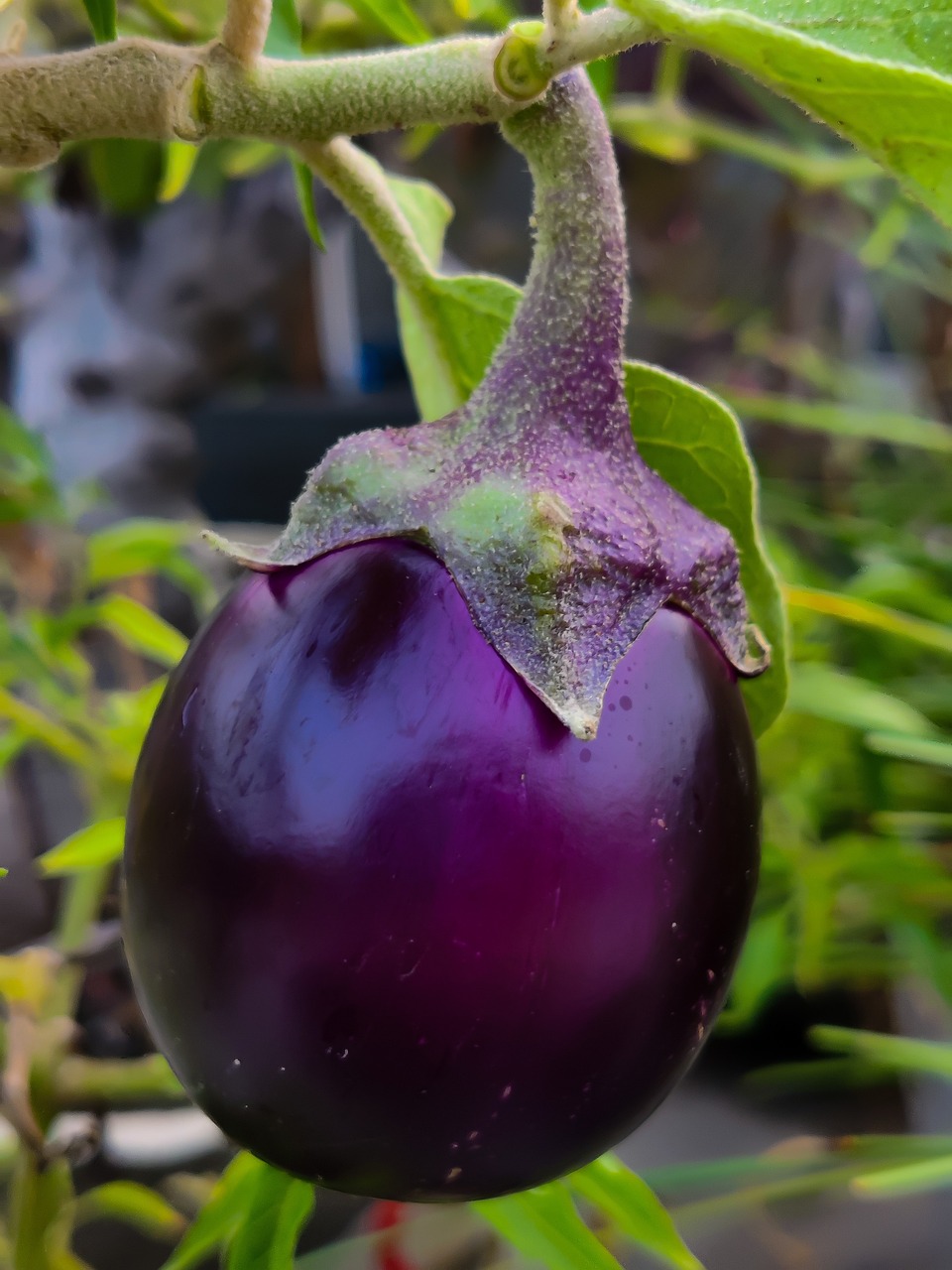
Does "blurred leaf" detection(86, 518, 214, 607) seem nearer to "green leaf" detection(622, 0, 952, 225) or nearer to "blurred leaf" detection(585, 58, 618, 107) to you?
"blurred leaf" detection(585, 58, 618, 107)

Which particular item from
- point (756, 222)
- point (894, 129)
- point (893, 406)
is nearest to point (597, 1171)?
point (894, 129)

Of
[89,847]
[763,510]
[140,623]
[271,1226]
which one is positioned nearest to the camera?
[271,1226]

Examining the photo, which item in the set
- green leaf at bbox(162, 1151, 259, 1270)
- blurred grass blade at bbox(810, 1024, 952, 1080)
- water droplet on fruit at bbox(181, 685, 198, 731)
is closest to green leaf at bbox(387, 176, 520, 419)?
water droplet on fruit at bbox(181, 685, 198, 731)

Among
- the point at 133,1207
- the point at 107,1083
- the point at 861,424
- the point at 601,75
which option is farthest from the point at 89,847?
the point at 861,424

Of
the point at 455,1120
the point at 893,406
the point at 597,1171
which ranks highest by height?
the point at 455,1120

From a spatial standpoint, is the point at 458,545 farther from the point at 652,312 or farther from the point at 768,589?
the point at 652,312

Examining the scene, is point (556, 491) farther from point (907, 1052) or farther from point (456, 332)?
point (907, 1052)
